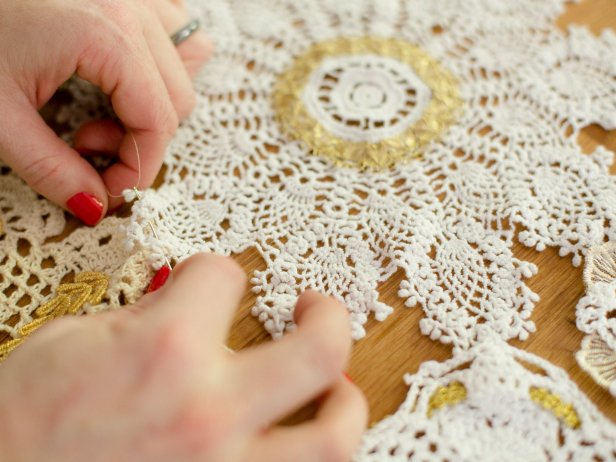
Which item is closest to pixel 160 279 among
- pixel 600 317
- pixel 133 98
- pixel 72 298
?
pixel 72 298

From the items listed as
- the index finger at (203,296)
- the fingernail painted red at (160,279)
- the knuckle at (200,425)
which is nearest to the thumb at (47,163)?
the fingernail painted red at (160,279)

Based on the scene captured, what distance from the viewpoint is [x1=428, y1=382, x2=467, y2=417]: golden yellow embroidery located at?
1.80 ft

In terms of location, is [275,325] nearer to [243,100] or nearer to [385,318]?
[385,318]

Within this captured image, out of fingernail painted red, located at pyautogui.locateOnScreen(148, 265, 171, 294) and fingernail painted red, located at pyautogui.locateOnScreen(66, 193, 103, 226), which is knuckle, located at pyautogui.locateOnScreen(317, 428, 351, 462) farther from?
fingernail painted red, located at pyautogui.locateOnScreen(66, 193, 103, 226)

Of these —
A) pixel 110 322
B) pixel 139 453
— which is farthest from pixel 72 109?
pixel 139 453

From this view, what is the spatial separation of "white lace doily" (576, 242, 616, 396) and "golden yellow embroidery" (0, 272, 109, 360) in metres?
0.50

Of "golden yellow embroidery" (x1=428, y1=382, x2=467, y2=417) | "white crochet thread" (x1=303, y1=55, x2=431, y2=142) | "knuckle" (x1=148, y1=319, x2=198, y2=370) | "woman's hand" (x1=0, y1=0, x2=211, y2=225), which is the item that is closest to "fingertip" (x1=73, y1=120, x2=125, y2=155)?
"woman's hand" (x1=0, y1=0, x2=211, y2=225)

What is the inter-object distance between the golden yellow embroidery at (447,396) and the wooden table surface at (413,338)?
30mm

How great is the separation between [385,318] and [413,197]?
160mm

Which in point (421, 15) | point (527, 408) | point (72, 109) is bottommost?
point (72, 109)

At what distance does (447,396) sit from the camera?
55cm

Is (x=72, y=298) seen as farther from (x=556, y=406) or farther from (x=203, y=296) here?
(x=556, y=406)

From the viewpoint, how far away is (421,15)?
0.86 meters

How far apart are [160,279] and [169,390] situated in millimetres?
210
